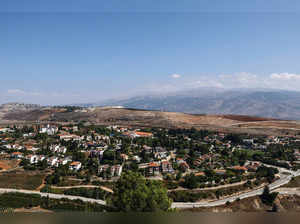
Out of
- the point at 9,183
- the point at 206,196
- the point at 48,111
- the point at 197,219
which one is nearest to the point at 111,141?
the point at 9,183

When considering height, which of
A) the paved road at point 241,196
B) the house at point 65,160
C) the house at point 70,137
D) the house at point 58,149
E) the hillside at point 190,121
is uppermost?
the hillside at point 190,121

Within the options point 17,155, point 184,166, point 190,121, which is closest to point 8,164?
point 17,155

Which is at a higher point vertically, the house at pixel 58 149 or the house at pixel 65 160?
the house at pixel 58 149

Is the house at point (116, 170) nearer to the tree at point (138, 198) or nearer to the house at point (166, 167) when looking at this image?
the house at point (166, 167)

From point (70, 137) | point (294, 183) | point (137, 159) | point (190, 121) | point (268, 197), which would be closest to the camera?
point (268, 197)

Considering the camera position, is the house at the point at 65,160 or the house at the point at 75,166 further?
the house at the point at 65,160

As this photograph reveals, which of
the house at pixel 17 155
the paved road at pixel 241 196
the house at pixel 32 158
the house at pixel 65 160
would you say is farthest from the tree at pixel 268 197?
the house at pixel 17 155

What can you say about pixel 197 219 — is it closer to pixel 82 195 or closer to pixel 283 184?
pixel 82 195

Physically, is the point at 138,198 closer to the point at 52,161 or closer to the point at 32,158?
the point at 52,161

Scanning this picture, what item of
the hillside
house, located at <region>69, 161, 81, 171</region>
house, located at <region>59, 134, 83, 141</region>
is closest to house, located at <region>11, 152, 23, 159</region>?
house, located at <region>69, 161, 81, 171</region>
